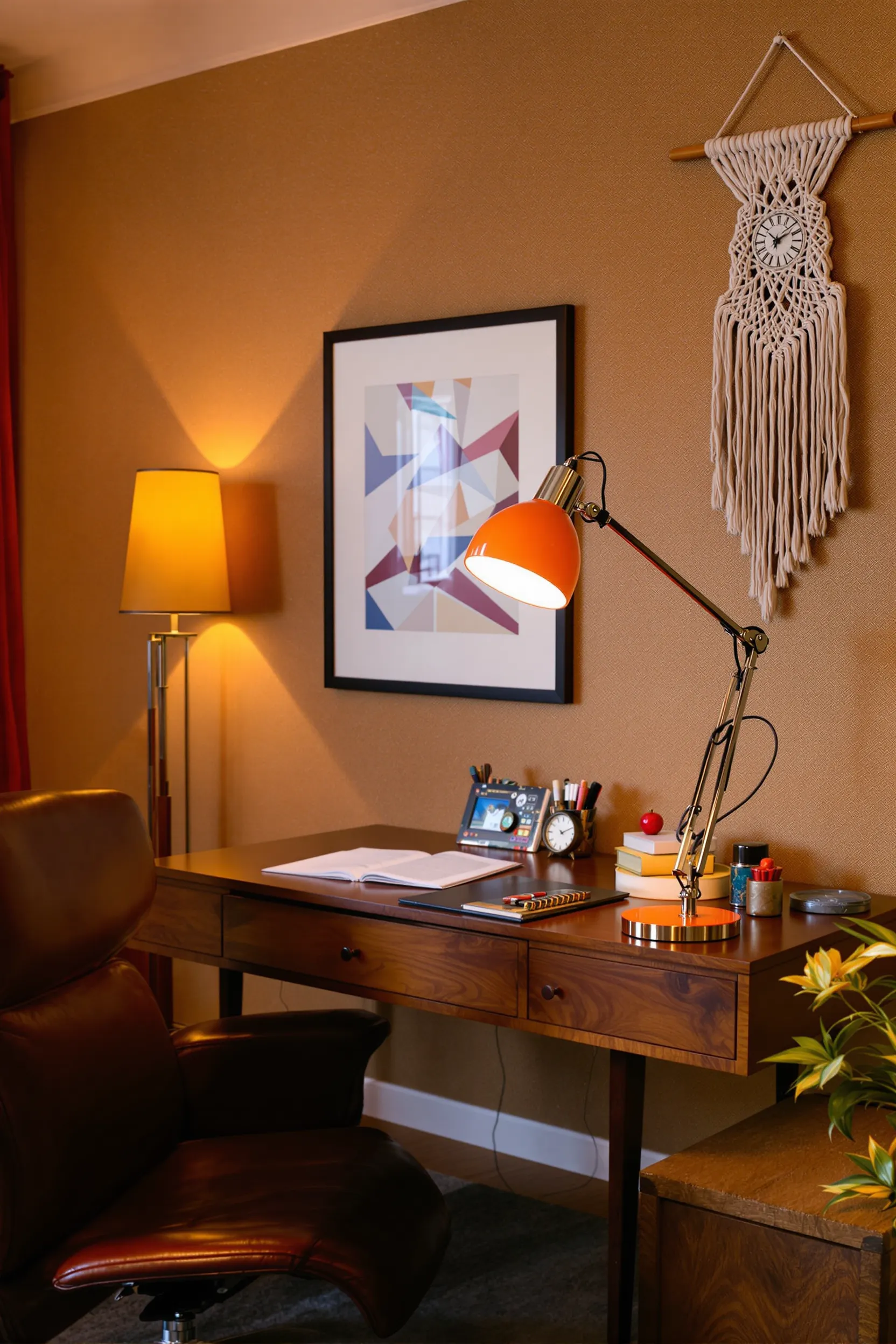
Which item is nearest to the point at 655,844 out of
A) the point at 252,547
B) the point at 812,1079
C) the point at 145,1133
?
the point at 145,1133

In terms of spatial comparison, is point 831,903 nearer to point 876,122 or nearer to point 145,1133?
point 145,1133

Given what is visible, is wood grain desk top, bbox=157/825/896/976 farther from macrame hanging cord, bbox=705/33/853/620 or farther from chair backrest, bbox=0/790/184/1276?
macrame hanging cord, bbox=705/33/853/620

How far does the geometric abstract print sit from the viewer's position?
2838 millimetres

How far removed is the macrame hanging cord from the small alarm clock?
1.76 ft

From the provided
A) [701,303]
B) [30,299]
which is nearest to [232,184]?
[30,299]

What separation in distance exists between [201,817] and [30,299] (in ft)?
5.17

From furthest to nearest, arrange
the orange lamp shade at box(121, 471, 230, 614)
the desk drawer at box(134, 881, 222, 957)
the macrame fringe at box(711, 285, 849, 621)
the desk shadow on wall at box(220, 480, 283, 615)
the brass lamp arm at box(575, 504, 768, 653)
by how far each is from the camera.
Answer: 1. the desk shadow on wall at box(220, 480, 283, 615)
2. the orange lamp shade at box(121, 471, 230, 614)
3. the desk drawer at box(134, 881, 222, 957)
4. the macrame fringe at box(711, 285, 849, 621)
5. the brass lamp arm at box(575, 504, 768, 653)

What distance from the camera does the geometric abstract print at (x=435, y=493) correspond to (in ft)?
9.31

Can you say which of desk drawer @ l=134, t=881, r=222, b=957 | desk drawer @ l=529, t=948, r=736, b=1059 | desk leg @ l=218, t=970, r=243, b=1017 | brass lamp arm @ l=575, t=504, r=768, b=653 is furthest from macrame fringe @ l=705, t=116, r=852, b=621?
desk leg @ l=218, t=970, r=243, b=1017

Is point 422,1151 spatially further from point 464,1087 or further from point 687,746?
point 687,746

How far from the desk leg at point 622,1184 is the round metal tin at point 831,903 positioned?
403mm

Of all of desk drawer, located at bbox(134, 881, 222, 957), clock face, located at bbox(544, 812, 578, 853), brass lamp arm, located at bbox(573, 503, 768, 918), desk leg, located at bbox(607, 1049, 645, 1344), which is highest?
brass lamp arm, located at bbox(573, 503, 768, 918)

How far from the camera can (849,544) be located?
7.89 ft

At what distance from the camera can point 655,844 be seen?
230 centimetres
